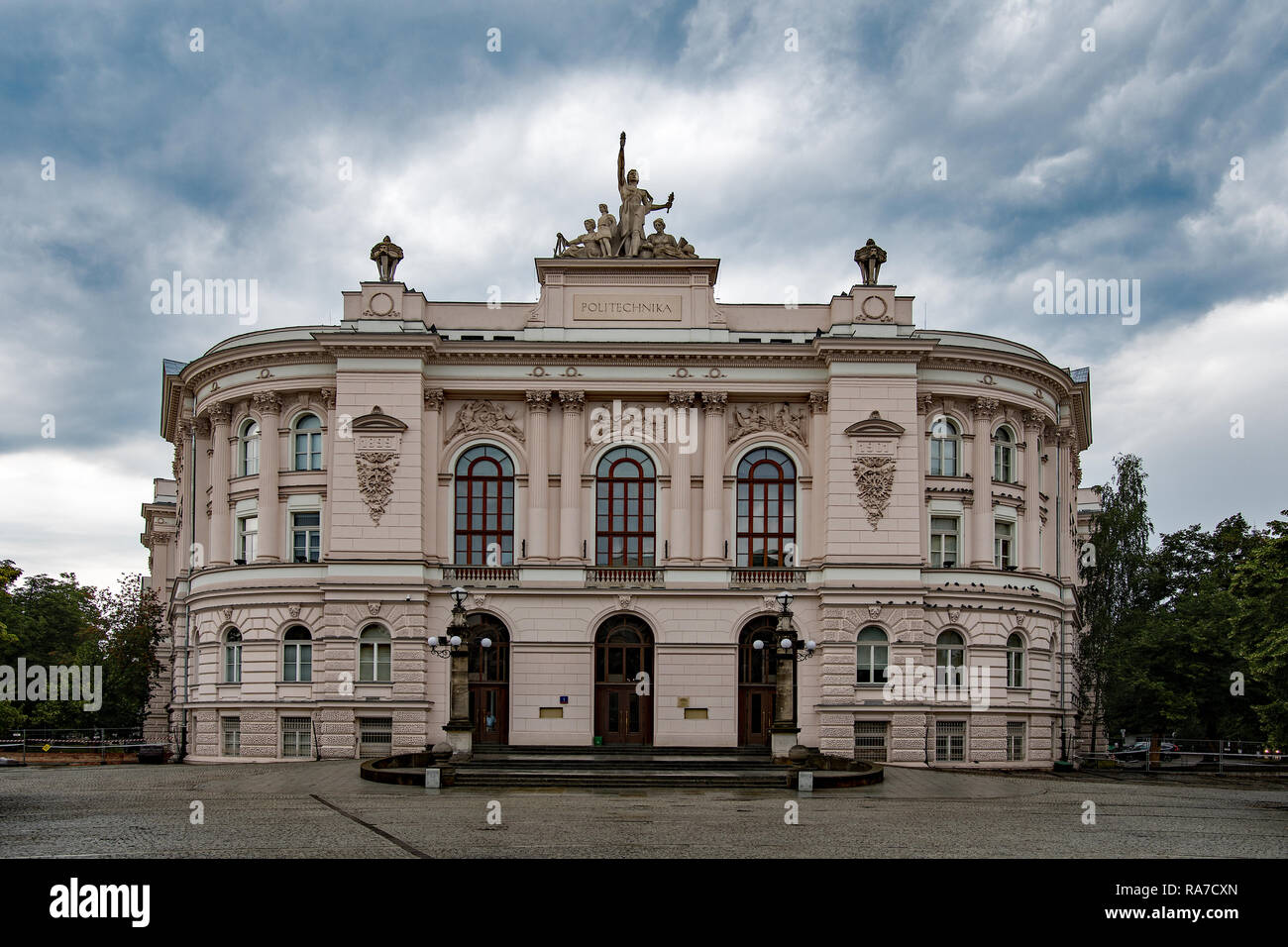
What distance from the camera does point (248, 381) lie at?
5178 cm

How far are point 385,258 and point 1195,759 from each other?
4133 cm

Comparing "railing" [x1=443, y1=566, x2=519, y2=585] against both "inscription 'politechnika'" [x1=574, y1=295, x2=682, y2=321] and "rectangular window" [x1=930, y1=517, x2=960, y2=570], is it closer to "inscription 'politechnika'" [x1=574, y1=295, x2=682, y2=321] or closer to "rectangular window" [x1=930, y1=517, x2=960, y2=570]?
"inscription 'politechnika'" [x1=574, y1=295, x2=682, y2=321]

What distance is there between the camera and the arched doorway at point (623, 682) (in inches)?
1929

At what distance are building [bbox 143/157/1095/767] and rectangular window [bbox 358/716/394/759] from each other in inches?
3.3

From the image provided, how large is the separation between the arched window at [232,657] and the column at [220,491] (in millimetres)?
2796

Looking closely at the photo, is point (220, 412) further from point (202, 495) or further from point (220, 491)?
point (202, 495)

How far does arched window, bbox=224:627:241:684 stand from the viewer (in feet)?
166

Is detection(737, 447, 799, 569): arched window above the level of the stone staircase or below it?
A: above

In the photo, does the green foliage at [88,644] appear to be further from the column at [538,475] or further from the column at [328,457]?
the column at [538,475]

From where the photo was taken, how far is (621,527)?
5072 cm

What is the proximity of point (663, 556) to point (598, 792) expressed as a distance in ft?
55.6

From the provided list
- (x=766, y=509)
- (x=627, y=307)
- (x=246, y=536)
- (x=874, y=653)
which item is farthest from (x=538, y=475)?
(x=874, y=653)

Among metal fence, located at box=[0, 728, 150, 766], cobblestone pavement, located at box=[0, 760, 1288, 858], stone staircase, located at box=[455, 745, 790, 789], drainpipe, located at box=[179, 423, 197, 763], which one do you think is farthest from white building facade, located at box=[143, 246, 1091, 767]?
cobblestone pavement, located at box=[0, 760, 1288, 858]
